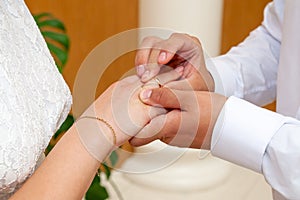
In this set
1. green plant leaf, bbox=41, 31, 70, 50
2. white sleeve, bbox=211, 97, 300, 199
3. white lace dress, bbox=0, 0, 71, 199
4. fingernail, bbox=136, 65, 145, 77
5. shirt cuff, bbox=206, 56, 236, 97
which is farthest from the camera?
green plant leaf, bbox=41, 31, 70, 50

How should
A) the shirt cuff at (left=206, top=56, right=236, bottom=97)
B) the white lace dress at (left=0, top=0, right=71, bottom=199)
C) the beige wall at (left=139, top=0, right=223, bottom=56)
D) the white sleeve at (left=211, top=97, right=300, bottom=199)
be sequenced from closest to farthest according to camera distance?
the white lace dress at (left=0, top=0, right=71, bottom=199) < the white sleeve at (left=211, top=97, right=300, bottom=199) < the shirt cuff at (left=206, top=56, right=236, bottom=97) < the beige wall at (left=139, top=0, right=223, bottom=56)

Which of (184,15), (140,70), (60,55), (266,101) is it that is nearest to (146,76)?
(140,70)

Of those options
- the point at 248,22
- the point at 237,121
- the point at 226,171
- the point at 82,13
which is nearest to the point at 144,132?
the point at 237,121

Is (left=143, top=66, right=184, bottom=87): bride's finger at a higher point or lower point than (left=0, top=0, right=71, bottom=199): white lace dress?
lower

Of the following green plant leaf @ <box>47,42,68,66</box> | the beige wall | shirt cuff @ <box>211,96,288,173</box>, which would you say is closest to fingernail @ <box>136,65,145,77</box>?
shirt cuff @ <box>211,96,288,173</box>

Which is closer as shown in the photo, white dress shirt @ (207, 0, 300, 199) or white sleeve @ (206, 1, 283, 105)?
white dress shirt @ (207, 0, 300, 199)

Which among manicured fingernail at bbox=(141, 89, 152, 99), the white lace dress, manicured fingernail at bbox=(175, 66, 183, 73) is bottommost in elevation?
manicured fingernail at bbox=(175, 66, 183, 73)

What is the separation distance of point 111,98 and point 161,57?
6.4 inches

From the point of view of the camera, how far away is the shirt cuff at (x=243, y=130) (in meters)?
1.16

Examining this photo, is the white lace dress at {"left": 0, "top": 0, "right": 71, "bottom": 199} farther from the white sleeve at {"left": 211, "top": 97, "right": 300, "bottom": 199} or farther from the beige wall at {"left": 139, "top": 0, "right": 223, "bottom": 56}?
the beige wall at {"left": 139, "top": 0, "right": 223, "bottom": 56}

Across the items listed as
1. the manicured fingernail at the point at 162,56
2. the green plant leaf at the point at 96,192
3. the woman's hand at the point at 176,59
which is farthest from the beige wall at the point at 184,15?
the manicured fingernail at the point at 162,56

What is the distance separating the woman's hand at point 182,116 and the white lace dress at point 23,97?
0.70 ft

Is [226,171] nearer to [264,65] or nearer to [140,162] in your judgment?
[264,65]

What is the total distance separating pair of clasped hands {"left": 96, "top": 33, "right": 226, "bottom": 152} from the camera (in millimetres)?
1108
